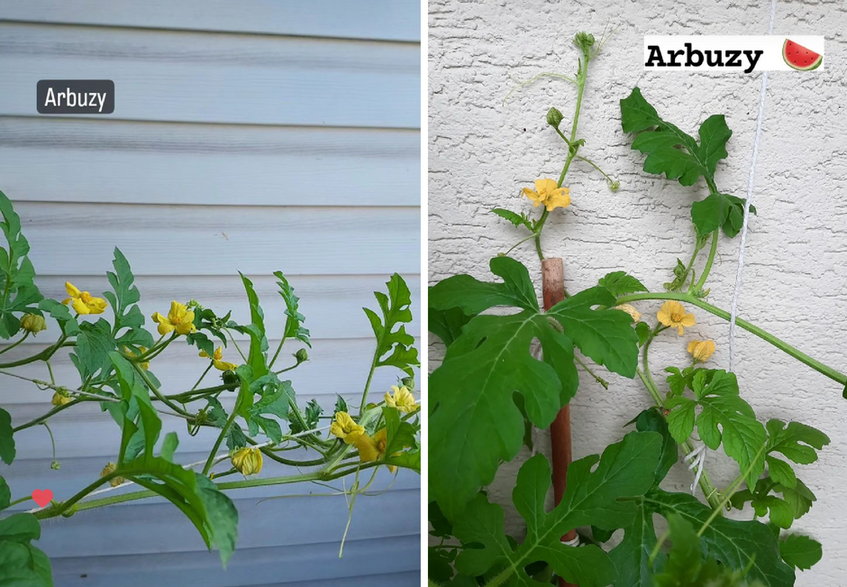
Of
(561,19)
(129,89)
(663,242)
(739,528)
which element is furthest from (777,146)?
(129,89)

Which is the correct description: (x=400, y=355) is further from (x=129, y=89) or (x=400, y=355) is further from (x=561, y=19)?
(x=129, y=89)

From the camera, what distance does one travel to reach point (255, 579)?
3.39ft

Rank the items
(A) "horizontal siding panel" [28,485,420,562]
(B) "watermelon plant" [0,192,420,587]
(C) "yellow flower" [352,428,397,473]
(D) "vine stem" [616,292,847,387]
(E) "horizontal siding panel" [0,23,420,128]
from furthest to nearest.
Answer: (A) "horizontal siding panel" [28,485,420,562] → (E) "horizontal siding panel" [0,23,420,128] → (D) "vine stem" [616,292,847,387] → (C) "yellow flower" [352,428,397,473] → (B) "watermelon plant" [0,192,420,587]

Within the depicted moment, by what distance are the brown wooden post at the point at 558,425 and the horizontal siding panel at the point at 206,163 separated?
24 centimetres

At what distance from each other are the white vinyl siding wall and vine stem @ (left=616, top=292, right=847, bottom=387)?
0.31m

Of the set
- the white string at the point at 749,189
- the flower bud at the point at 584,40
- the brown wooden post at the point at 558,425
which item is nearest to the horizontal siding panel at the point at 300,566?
the brown wooden post at the point at 558,425

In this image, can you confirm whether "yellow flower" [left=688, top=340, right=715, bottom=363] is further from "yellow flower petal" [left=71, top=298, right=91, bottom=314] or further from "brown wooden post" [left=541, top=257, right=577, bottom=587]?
"yellow flower petal" [left=71, top=298, right=91, bottom=314]

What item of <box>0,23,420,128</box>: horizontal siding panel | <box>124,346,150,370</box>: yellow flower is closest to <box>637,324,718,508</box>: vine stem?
<box>0,23,420,128</box>: horizontal siding panel

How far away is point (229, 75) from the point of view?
2.86 feet

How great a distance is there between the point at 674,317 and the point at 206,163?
58 cm

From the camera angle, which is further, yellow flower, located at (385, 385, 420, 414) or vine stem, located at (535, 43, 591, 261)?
vine stem, located at (535, 43, 591, 261)

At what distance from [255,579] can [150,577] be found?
5.7 inches

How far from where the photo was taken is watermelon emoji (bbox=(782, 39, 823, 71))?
75 cm

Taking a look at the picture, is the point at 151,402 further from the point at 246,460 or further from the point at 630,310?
the point at 630,310
